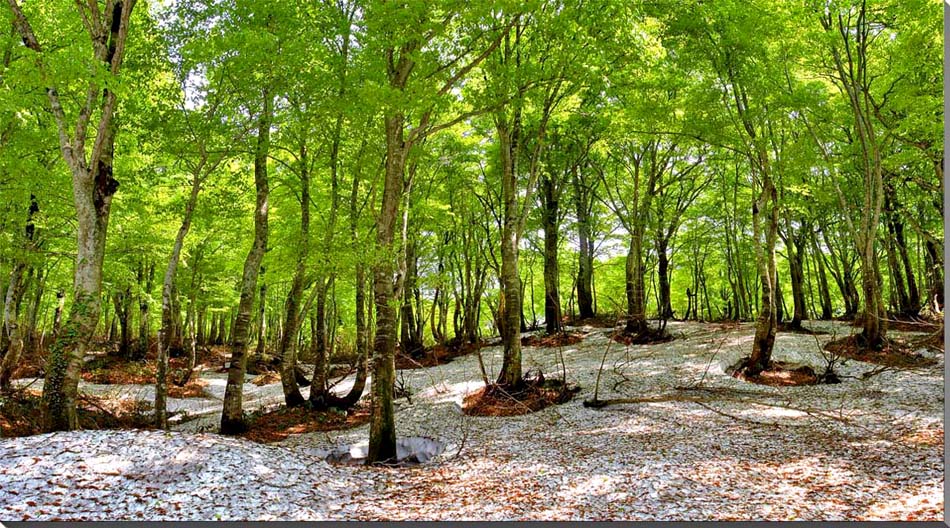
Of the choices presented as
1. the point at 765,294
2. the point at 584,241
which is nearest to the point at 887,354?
the point at 765,294

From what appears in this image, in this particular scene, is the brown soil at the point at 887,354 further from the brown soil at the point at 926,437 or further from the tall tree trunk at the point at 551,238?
the tall tree trunk at the point at 551,238

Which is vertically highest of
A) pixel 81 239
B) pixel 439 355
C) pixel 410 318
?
pixel 81 239

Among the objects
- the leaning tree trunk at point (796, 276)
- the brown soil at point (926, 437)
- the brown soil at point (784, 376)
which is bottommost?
the brown soil at point (926, 437)

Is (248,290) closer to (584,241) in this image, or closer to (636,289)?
(636,289)

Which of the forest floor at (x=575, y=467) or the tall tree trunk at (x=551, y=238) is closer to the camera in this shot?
the forest floor at (x=575, y=467)

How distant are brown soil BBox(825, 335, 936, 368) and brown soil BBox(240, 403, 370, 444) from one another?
28.6 feet

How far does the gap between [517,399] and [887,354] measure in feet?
23.5

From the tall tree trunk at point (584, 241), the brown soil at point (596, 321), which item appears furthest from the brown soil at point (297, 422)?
the tall tree trunk at point (584, 241)

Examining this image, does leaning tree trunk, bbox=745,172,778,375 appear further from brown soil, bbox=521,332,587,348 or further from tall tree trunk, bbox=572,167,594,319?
tall tree trunk, bbox=572,167,594,319

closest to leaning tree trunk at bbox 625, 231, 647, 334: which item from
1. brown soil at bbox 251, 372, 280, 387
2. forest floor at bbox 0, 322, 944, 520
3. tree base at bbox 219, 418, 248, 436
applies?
forest floor at bbox 0, 322, 944, 520

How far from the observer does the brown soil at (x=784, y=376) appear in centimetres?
891

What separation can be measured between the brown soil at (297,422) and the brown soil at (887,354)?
8720 mm

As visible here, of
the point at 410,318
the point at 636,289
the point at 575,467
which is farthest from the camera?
the point at 410,318

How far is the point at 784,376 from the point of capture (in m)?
9.26
